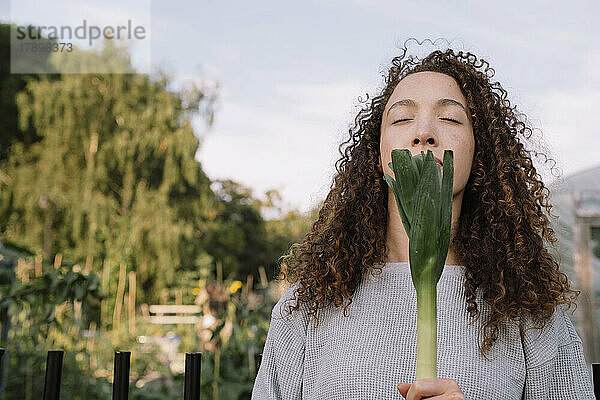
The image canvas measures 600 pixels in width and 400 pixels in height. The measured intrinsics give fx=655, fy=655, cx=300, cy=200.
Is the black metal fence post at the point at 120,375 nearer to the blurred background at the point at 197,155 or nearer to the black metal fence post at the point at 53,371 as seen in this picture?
→ the black metal fence post at the point at 53,371

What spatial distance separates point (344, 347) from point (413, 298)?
0.47 feet

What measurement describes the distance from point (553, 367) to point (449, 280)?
0.69ft

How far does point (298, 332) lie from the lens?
1.15m

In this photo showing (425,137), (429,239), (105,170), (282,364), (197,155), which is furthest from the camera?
(197,155)

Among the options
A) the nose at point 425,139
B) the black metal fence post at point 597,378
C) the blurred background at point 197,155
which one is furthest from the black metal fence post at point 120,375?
the black metal fence post at point 597,378

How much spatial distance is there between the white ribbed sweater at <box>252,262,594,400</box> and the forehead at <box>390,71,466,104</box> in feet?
0.96

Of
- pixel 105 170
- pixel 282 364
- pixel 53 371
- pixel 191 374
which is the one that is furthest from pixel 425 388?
pixel 105 170

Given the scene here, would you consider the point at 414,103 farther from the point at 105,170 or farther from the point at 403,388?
the point at 105,170

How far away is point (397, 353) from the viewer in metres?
1.04

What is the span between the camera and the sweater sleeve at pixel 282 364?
1109 millimetres

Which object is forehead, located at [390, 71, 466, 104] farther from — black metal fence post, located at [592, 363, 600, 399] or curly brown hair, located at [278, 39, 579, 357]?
black metal fence post, located at [592, 363, 600, 399]

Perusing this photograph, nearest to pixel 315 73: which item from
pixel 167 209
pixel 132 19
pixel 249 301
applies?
pixel 167 209

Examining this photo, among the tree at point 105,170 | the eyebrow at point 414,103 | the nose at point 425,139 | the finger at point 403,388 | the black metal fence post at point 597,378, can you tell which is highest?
the tree at point 105,170

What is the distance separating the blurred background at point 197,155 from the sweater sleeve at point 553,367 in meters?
0.36
